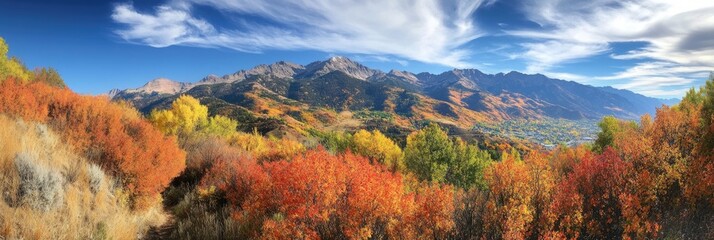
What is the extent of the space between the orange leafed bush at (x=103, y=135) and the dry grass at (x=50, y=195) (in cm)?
178

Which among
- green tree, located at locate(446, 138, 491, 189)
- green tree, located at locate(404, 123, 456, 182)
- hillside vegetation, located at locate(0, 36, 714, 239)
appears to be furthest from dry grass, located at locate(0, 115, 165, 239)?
green tree, located at locate(446, 138, 491, 189)

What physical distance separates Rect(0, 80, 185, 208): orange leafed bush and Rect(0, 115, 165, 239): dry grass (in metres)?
1.78

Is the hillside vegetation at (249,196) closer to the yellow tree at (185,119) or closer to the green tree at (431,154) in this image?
the green tree at (431,154)

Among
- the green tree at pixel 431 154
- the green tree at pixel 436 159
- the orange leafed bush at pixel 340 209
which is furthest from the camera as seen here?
the green tree at pixel 436 159

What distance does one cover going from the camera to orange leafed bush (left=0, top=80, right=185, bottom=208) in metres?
13.2

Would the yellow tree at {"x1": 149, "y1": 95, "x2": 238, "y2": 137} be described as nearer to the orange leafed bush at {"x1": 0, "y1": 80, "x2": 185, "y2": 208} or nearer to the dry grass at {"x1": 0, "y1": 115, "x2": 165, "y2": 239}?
the orange leafed bush at {"x1": 0, "y1": 80, "x2": 185, "y2": 208}

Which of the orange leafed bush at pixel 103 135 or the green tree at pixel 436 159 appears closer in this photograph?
the orange leafed bush at pixel 103 135

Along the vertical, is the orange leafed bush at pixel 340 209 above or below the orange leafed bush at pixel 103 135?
below

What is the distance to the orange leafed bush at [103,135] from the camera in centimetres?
1316

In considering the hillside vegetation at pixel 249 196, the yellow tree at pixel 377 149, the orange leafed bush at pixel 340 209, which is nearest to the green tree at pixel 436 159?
the yellow tree at pixel 377 149

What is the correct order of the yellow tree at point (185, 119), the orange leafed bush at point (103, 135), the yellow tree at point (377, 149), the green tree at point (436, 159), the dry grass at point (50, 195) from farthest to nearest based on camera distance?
the yellow tree at point (377, 149)
the yellow tree at point (185, 119)
the green tree at point (436, 159)
the orange leafed bush at point (103, 135)
the dry grass at point (50, 195)

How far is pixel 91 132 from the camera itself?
14.0 meters

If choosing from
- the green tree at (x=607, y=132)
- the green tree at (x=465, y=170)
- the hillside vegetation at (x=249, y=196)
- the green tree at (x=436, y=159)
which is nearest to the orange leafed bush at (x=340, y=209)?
the hillside vegetation at (x=249, y=196)

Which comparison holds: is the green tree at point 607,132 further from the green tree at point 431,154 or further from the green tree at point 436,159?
the green tree at point 431,154
